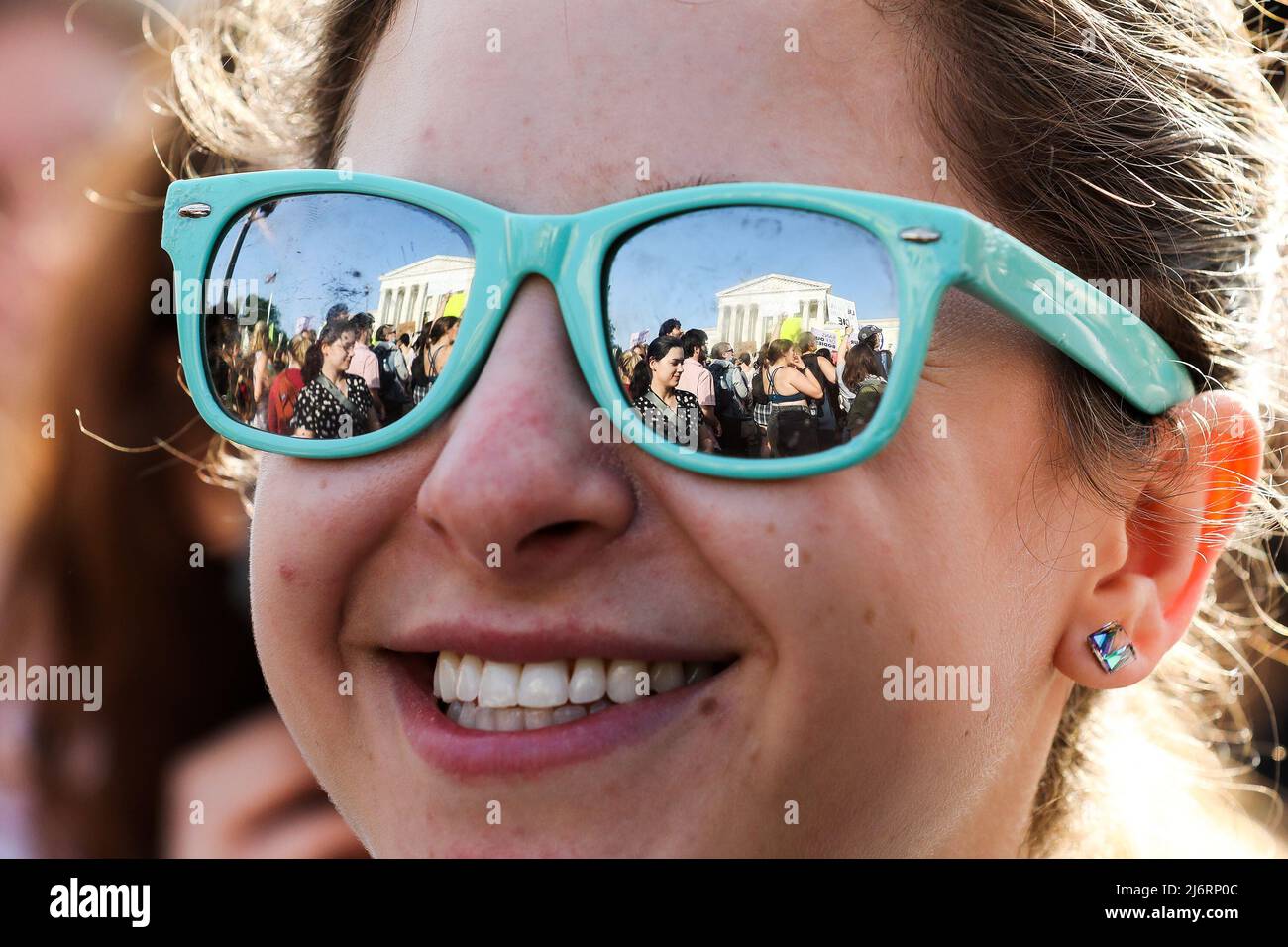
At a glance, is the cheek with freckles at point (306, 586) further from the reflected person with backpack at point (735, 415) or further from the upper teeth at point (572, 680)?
the reflected person with backpack at point (735, 415)

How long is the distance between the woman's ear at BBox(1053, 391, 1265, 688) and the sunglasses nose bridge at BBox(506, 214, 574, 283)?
863mm

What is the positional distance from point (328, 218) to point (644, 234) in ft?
1.46

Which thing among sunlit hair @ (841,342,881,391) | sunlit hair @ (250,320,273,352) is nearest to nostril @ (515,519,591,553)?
sunlit hair @ (841,342,881,391)

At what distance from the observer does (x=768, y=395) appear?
4.33 feet

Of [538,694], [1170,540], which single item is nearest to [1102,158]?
[1170,540]

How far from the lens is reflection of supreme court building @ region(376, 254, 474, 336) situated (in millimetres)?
1412

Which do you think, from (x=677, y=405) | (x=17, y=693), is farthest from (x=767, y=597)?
(x=17, y=693)

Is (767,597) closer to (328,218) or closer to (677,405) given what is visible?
(677,405)

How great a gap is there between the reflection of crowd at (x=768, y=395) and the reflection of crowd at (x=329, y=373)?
0.96 ft

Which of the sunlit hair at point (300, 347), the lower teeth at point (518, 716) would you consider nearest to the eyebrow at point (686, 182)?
the sunlit hair at point (300, 347)

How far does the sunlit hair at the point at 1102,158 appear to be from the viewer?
1.55 m

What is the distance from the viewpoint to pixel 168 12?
2639 millimetres

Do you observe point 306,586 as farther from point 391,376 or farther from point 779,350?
point 779,350

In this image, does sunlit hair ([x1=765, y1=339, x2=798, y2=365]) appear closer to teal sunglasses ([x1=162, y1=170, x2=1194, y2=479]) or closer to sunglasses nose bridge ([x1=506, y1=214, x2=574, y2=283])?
teal sunglasses ([x1=162, y1=170, x2=1194, y2=479])
